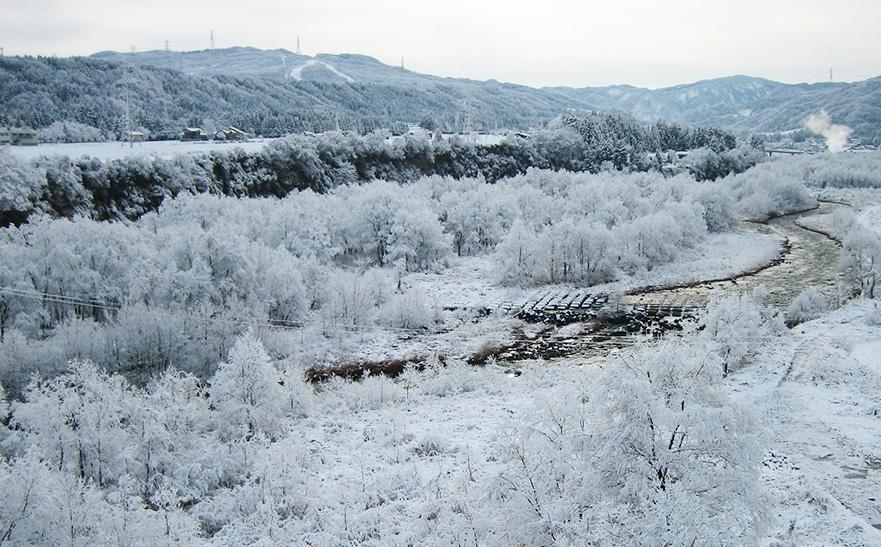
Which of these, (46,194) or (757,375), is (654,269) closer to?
(757,375)

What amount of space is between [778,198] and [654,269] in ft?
115

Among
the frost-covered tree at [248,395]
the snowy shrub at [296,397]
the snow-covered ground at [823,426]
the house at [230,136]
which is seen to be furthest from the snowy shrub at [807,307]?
the house at [230,136]

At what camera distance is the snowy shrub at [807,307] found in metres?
32.4

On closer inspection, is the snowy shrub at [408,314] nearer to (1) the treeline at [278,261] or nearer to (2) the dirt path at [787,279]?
(1) the treeline at [278,261]

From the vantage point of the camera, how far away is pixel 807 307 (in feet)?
109

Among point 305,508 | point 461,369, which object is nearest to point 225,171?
point 461,369

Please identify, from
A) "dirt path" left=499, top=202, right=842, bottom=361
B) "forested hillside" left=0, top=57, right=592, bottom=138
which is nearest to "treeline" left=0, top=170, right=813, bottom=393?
"dirt path" left=499, top=202, right=842, bottom=361

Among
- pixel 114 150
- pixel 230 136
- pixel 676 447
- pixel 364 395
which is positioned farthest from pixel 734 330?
pixel 230 136

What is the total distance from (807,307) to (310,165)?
46.3m

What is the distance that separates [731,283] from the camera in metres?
41.4

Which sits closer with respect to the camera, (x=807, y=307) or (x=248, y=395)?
(x=248, y=395)

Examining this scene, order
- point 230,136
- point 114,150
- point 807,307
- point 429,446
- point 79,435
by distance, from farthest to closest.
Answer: point 230,136
point 114,150
point 807,307
point 429,446
point 79,435

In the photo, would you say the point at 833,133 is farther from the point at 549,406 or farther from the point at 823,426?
the point at 549,406

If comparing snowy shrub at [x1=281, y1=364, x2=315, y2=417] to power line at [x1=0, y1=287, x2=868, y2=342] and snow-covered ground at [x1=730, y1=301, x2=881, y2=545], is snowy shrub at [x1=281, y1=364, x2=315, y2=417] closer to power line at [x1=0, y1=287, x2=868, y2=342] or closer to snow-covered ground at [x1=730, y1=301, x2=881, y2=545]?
power line at [x1=0, y1=287, x2=868, y2=342]
